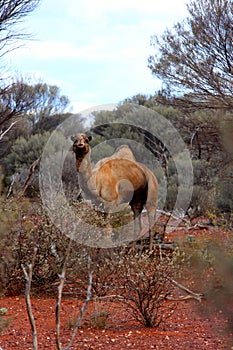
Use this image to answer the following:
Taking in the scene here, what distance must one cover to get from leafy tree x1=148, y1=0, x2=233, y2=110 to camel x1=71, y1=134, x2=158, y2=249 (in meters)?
5.64

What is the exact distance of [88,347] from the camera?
5.21 meters

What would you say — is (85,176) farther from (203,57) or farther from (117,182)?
(203,57)

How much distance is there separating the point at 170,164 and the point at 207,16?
6524 mm

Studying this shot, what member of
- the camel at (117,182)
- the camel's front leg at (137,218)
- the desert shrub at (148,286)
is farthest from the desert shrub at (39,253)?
the camel's front leg at (137,218)

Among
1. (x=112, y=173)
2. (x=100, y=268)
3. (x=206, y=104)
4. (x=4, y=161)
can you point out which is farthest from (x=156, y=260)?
(x=4, y=161)

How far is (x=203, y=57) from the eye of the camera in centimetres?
1628

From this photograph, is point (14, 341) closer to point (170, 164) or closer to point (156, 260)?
point (156, 260)

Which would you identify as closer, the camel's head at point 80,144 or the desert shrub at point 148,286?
the desert shrub at point 148,286

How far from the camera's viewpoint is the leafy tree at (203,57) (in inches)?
623

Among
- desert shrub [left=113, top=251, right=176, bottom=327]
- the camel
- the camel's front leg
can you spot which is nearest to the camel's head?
the camel

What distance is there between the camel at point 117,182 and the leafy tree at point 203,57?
5.64m

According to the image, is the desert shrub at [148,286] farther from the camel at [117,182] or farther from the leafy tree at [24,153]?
the leafy tree at [24,153]

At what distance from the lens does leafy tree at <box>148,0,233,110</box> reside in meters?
15.8

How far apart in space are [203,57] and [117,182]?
24.2 ft
